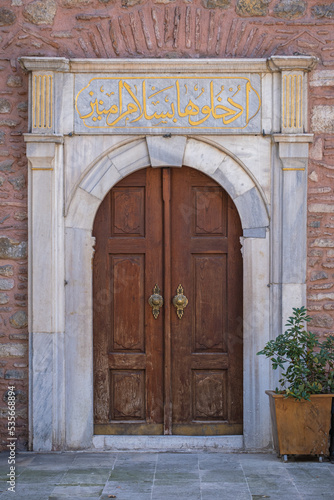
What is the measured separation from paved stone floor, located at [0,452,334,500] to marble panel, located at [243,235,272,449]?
0.66 ft

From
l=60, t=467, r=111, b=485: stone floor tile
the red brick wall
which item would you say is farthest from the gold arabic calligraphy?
l=60, t=467, r=111, b=485: stone floor tile

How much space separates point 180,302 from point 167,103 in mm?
1532

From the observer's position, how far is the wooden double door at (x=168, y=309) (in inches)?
210

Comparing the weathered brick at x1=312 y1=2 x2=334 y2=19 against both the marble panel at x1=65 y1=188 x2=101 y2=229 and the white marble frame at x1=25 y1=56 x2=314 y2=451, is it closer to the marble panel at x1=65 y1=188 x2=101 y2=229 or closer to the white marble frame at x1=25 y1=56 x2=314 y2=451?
the white marble frame at x1=25 y1=56 x2=314 y2=451

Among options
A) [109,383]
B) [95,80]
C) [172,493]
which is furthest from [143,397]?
[95,80]

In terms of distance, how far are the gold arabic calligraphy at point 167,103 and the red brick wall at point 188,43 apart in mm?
237

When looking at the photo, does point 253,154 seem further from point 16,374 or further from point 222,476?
point 16,374

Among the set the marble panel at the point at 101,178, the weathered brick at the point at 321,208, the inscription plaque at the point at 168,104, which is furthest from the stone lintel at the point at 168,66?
the weathered brick at the point at 321,208

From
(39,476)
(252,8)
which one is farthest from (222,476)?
(252,8)

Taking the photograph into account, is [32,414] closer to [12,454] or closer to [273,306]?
[12,454]

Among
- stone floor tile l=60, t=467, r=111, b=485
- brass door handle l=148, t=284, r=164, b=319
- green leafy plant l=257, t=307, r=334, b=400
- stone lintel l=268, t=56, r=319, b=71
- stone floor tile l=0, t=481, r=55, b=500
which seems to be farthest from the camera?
brass door handle l=148, t=284, r=164, b=319

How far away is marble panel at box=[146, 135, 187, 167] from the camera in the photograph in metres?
5.21

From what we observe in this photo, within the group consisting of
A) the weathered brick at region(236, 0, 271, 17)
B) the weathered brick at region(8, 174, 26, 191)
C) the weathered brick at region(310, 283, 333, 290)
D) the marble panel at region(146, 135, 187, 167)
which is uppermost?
the weathered brick at region(236, 0, 271, 17)

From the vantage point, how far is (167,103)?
205 inches
